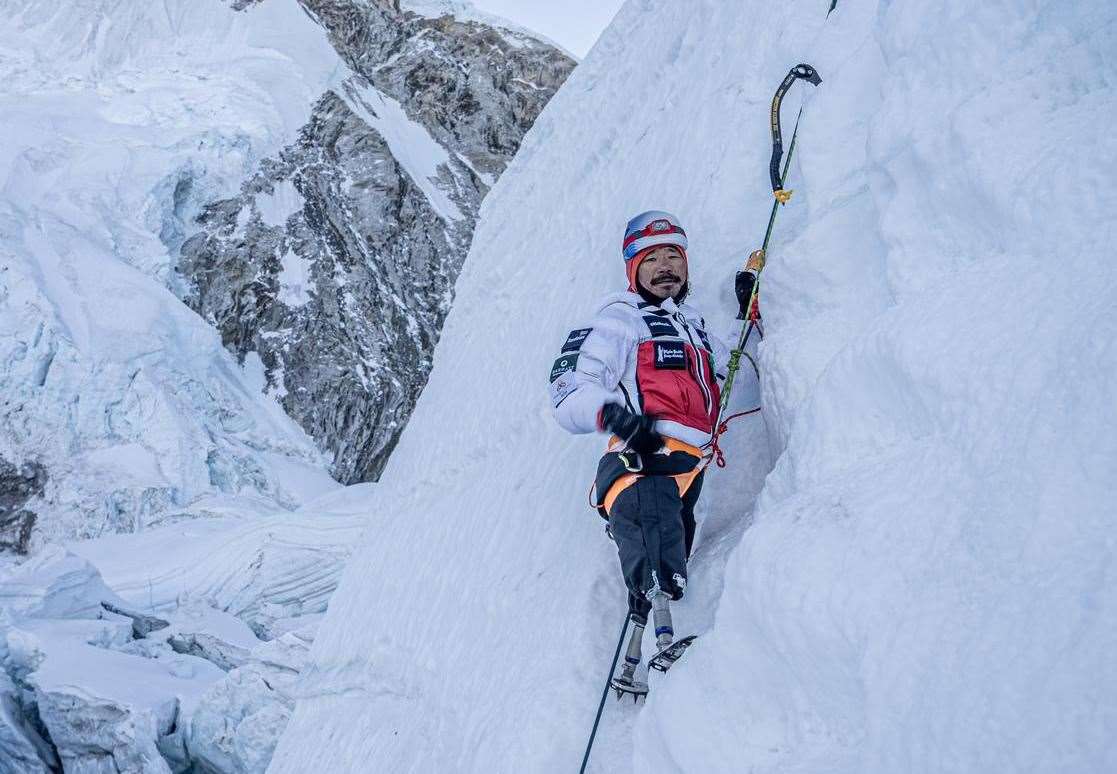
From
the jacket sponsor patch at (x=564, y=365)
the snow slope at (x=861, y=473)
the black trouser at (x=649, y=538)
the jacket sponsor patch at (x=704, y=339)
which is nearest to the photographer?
the snow slope at (x=861, y=473)

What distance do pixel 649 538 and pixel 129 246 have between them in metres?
20.6

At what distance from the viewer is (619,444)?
2297 millimetres

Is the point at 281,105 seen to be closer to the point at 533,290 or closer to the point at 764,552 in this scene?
the point at 533,290

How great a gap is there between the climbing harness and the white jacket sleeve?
0.30m

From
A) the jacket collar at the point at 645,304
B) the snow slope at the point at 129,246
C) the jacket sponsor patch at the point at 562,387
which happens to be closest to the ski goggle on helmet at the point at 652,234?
the jacket collar at the point at 645,304

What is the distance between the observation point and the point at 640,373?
2363 millimetres

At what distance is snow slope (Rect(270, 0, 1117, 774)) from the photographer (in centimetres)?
126

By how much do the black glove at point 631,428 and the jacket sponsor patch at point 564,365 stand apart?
0.68 ft

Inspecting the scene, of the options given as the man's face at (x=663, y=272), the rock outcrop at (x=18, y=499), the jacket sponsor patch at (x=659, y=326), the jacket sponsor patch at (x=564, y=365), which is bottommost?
the rock outcrop at (x=18, y=499)

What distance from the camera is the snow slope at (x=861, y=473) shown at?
126cm

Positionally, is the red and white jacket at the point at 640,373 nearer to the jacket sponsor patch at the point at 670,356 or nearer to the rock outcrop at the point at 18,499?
the jacket sponsor patch at the point at 670,356

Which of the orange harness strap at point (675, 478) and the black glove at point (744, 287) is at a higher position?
the black glove at point (744, 287)

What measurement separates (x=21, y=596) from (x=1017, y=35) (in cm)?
1294

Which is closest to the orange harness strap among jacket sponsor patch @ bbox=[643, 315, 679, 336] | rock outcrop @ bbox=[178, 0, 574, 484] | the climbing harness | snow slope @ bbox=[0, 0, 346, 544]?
the climbing harness
